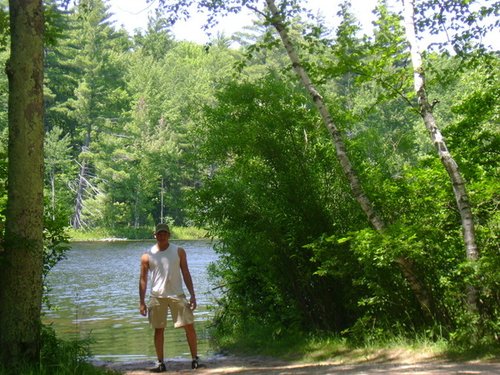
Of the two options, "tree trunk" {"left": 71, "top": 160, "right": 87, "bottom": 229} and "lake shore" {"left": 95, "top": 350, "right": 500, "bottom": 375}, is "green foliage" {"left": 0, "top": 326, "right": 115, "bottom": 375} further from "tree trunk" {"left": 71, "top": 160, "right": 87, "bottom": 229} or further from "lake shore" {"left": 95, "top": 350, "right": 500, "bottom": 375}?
"tree trunk" {"left": 71, "top": 160, "right": 87, "bottom": 229}

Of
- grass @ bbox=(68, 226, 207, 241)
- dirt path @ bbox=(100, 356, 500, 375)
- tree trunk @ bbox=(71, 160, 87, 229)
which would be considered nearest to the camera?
dirt path @ bbox=(100, 356, 500, 375)

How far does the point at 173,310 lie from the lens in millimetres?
7965

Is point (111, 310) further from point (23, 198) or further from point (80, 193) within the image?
point (80, 193)

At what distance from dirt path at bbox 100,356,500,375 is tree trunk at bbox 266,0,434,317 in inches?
38.8

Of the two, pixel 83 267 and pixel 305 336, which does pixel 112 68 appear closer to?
pixel 83 267

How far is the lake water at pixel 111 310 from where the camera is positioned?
41.3 ft

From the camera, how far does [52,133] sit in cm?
6119

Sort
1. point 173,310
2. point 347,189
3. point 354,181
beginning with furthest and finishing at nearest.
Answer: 1. point 347,189
2. point 354,181
3. point 173,310

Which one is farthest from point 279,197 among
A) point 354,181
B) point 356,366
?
point 356,366

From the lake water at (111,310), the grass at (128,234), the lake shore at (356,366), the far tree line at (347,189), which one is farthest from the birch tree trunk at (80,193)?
the lake shore at (356,366)

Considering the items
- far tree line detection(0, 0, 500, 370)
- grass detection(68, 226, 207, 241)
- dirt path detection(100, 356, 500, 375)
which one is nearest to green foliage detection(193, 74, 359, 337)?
far tree line detection(0, 0, 500, 370)

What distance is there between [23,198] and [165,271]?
6.16 feet

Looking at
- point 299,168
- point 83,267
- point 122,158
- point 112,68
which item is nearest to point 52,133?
point 122,158

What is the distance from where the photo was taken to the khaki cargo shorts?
7.95 metres
